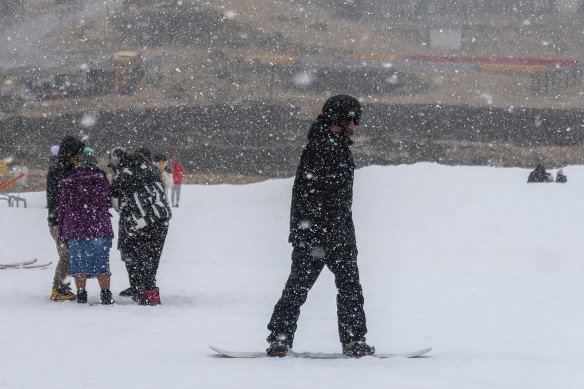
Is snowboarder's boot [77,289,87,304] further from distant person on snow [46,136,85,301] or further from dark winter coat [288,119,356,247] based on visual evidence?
dark winter coat [288,119,356,247]

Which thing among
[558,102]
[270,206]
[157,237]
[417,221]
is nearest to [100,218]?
[157,237]

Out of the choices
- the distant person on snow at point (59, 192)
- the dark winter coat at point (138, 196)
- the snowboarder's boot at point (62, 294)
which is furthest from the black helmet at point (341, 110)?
the snowboarder's boot at point (62, 294)

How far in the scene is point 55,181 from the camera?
26.5ft

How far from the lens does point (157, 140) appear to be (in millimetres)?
37656

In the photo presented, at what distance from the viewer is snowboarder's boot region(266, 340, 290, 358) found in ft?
16.6

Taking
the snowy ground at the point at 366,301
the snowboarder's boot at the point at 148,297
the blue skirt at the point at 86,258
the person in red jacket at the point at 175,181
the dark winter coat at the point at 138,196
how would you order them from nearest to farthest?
the snowy ground at the point at 366,301 < the blue skirt at the point at 86,258 < the snowboarder's boot at the point at 148,297 < the dark winter coat at the point at 138,196 < the person in red jacket at the point at 175,181

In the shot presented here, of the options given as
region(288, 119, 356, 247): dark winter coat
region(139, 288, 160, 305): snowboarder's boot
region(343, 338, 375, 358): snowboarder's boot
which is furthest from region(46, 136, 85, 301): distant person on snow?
region(343, 338, 375, 358): snowboarder's boot

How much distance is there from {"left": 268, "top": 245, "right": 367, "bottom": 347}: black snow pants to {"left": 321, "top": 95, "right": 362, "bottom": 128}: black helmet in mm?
696

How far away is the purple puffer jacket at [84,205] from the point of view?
7.70 m

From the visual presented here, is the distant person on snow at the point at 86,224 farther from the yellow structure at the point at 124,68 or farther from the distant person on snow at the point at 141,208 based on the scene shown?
the yellow structure at the point at 124,68

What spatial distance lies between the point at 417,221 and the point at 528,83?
3172 centimetres

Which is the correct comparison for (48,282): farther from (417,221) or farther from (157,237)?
(417,221)

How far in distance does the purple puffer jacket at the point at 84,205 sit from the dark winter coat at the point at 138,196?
196 millimetres

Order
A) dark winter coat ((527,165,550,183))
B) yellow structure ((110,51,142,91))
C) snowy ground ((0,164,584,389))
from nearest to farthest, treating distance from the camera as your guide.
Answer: snowy ground ((0,164,584,389))
dark winter coat ((527,165,550,183))
yellow structure ((110,51,142,91))
